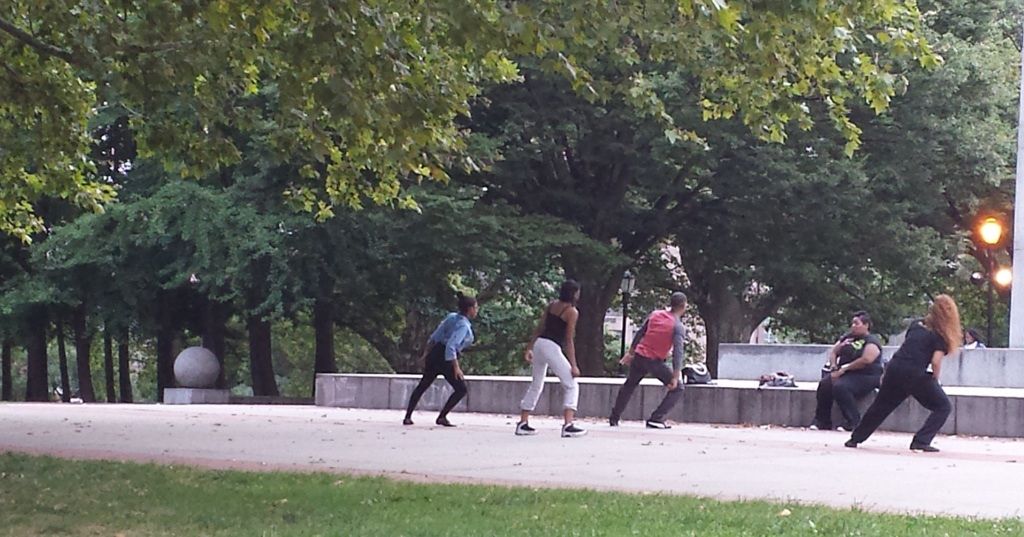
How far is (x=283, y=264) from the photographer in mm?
30781

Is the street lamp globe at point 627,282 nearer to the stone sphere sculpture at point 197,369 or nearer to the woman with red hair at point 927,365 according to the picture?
the stone sphere sculpture at point 197,369

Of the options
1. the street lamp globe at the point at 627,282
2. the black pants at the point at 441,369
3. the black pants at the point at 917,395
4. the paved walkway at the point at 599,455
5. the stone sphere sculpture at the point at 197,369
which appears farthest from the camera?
the street lamp globe at the point at 627,282

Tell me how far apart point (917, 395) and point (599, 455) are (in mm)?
3226

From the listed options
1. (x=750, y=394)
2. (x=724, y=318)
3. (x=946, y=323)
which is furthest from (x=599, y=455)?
(x=724, y=318)

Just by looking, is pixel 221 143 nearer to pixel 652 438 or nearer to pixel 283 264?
pixel 652 438

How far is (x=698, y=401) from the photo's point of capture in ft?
65.4

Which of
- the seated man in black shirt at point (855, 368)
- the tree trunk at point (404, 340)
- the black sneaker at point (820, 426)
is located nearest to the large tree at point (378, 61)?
the seated man in black shirt at point (855, 368)

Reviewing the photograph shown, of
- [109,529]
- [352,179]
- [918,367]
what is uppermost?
[352,179]

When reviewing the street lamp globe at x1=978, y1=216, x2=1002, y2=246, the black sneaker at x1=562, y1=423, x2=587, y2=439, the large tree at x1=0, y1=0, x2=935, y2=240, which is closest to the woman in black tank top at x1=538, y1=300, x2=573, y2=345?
the black sneaker at x1=562, y1=423, x2=587, y2=439

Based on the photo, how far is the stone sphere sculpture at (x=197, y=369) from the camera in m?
33.7

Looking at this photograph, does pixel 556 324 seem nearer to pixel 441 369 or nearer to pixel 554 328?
pixel 554 328

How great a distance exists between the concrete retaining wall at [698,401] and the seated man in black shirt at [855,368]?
20.9 inches

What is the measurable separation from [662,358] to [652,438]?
5.42 feet

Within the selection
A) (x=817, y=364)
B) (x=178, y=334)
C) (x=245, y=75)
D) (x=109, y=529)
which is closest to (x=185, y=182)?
(x=178, y=334)
